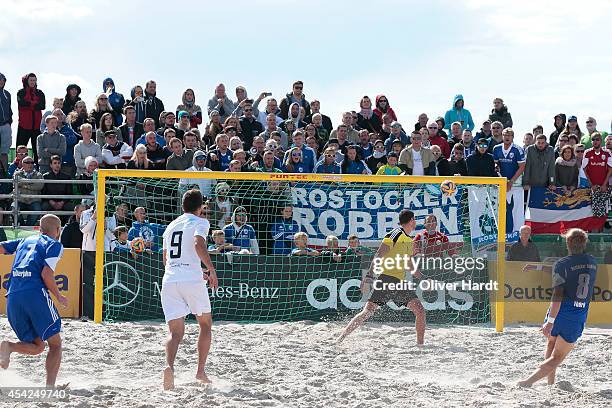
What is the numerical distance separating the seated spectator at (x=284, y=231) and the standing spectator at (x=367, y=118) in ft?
12.0

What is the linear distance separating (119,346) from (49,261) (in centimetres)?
310

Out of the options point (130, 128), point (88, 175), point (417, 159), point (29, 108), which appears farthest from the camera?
point (29, 108)

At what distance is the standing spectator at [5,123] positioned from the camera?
16.6 meters

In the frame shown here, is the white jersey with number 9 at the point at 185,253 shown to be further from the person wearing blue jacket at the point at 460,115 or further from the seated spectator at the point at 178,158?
the person wearing blue jacket at the point at 460,115

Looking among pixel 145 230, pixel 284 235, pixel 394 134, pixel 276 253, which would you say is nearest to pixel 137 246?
pixel 145 230

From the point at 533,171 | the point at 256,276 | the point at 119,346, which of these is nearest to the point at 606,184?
the point at 533,171

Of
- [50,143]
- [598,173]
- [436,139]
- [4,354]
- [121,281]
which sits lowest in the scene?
[4,354]

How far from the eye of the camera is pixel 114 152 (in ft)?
50.4

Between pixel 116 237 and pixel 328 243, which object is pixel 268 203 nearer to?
pixel 328 243

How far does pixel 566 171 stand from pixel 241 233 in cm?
630

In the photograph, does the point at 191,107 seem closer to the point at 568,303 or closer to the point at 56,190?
the point at 56,190

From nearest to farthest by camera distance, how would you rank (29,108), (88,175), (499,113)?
(88,175)
(29,108)
(499,113)
